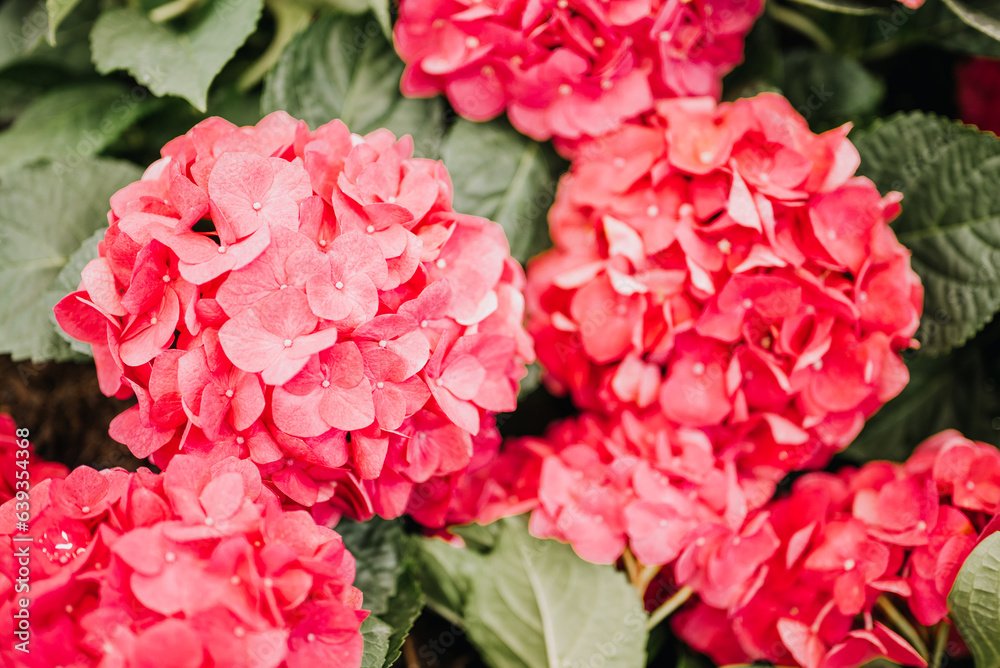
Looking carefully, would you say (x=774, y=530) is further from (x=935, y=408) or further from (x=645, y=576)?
(x=935, y=408)

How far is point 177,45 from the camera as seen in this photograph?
838 mm

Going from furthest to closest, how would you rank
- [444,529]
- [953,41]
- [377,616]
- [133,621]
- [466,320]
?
1. [953,41]
2. [444,529]
3. [377,616]
4. [466,320]
5. [133,621]

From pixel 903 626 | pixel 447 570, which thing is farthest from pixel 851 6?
pixel 447 570

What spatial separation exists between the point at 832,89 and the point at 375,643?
0.92 metres

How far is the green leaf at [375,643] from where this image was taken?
663mm

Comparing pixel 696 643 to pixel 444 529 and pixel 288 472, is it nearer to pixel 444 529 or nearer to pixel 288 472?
pixel 444 529

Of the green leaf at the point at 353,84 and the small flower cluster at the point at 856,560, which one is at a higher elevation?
the green leaf at the point at 353,84

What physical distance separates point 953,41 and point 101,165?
1.12 m

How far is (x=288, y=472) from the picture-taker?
0.62 m

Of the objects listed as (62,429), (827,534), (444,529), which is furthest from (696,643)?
(62,429)

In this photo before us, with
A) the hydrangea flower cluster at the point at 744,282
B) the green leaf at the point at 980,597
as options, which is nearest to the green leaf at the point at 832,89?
the hydrangea flower cluster at the point at 744,282

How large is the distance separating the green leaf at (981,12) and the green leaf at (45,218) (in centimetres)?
97

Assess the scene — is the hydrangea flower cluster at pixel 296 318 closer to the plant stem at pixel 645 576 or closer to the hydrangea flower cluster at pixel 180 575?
the hydrangea flower cluster at pixel 180 575

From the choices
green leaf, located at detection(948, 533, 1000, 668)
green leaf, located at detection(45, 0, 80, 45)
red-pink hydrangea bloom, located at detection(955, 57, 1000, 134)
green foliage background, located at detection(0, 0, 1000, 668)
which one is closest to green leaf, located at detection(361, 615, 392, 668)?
green foliage background, located at detection(0, 0, 1000, 668)
